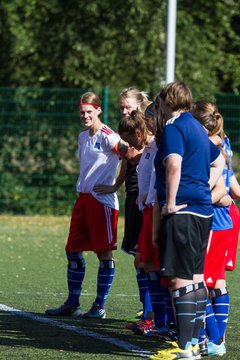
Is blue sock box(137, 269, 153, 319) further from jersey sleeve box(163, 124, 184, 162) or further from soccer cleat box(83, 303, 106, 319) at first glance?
jersey sleeve box(163, 124, 184, 162)

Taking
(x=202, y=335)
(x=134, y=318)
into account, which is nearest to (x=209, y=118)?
(x=202, y=335)

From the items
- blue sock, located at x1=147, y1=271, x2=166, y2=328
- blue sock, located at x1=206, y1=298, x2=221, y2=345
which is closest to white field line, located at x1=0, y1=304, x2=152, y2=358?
blue sock, located at x1=147, y1=271, x2=166, y2=328

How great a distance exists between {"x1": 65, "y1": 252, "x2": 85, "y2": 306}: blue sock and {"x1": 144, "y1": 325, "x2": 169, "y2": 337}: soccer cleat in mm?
1309

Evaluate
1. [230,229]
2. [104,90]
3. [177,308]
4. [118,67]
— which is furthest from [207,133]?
[118,67]

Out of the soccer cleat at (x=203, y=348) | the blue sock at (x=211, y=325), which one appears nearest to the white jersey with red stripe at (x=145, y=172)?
the blue sock at (x=211, y=325)

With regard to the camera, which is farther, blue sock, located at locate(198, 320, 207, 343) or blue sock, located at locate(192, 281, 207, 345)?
blue sock, located at locate(198, 320, 207, 343)

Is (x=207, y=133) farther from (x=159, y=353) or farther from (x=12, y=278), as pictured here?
(x=12, y=278)

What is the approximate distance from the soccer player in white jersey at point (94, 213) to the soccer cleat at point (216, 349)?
202 centimetres

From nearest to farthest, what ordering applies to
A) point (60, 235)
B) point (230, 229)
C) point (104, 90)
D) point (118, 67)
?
point (230, 229), point (60, 235), point (104, 90), point (118, 67)

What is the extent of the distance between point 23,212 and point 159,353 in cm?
1371

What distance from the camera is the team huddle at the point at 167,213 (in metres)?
7.21

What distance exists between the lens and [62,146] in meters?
20.8

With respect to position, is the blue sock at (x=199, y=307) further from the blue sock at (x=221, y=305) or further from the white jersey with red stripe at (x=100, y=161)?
the white jersey with red stripe at (x=100, y=161)

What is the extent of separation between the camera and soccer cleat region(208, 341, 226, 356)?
25.4 feet
